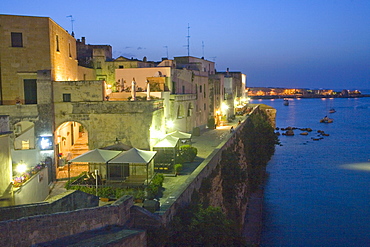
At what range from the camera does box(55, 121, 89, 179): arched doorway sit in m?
18.2

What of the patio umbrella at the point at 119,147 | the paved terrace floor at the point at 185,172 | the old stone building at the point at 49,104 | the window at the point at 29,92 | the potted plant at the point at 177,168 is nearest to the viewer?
the paved terrace floor at the point at 185,172

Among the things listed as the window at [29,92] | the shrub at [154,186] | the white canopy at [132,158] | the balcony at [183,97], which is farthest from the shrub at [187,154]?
the window at [29,92]

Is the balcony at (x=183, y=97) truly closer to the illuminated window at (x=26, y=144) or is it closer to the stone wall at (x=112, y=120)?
the stone wall at (x=112, y=120)

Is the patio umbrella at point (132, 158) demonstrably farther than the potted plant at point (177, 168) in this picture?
No

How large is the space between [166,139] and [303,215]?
11.4 metres

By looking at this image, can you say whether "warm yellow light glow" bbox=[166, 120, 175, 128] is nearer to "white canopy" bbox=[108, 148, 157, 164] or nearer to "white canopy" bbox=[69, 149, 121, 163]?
"white canopy" bbox=[69, 149, 121, 163]

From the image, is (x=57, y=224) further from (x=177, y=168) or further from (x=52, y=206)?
(x=177, y=168)

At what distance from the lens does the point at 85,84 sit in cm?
1778

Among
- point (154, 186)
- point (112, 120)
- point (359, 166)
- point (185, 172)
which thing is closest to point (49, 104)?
point (112, 120)

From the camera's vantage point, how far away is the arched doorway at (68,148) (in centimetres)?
1823

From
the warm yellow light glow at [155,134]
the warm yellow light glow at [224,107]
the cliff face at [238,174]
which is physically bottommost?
the cliff face at [238,174]

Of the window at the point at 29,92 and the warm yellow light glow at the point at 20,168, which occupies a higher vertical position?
the window at the point at 29,92

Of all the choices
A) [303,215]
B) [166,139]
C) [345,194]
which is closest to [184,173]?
[166,139]

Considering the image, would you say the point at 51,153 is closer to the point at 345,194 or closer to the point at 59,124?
the point at 59,124
